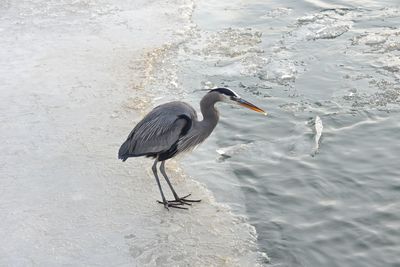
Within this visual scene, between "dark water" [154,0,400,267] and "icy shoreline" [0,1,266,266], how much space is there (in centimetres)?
42

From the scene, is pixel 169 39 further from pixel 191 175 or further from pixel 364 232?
pixel 364 232

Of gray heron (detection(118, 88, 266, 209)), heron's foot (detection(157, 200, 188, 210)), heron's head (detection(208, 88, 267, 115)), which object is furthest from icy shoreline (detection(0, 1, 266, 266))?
heron's head (detection(208, 88, 267, 115))

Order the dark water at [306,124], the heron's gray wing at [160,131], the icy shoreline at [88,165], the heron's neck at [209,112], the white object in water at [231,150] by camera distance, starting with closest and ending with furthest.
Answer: the icy shoreline at [88,165], the dark water at [306,124], the heron's gray wing at [160,131], the heron's neck at [209,112], the white object in water at [231,150]

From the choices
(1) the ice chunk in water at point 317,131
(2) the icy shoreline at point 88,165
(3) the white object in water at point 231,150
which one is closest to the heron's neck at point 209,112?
(2) the icy shoreline at point 88,165

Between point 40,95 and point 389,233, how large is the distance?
455 centimetres

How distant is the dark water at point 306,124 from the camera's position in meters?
5.30

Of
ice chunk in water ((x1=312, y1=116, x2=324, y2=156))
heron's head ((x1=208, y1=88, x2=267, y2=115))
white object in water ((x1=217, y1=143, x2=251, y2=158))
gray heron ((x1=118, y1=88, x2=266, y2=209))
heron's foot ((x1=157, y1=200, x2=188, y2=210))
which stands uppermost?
heron's head ((x1=208, y1=88, x2=267, y2=115))

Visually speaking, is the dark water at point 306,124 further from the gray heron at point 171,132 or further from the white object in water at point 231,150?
the gray heron at point 171,132

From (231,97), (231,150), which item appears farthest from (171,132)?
(231,150)

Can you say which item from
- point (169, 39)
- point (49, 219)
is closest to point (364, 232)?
point (49, 219)

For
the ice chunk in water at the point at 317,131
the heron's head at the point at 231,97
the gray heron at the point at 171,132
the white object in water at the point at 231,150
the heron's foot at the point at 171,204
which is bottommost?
the heron's foot at the point at 171,204

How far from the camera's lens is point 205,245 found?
499 centimetres

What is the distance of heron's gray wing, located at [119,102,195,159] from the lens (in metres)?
5.50

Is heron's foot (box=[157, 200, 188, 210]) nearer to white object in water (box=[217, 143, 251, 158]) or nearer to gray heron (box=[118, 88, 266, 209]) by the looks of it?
gray heron (box=[118, 88, 266, 209])
